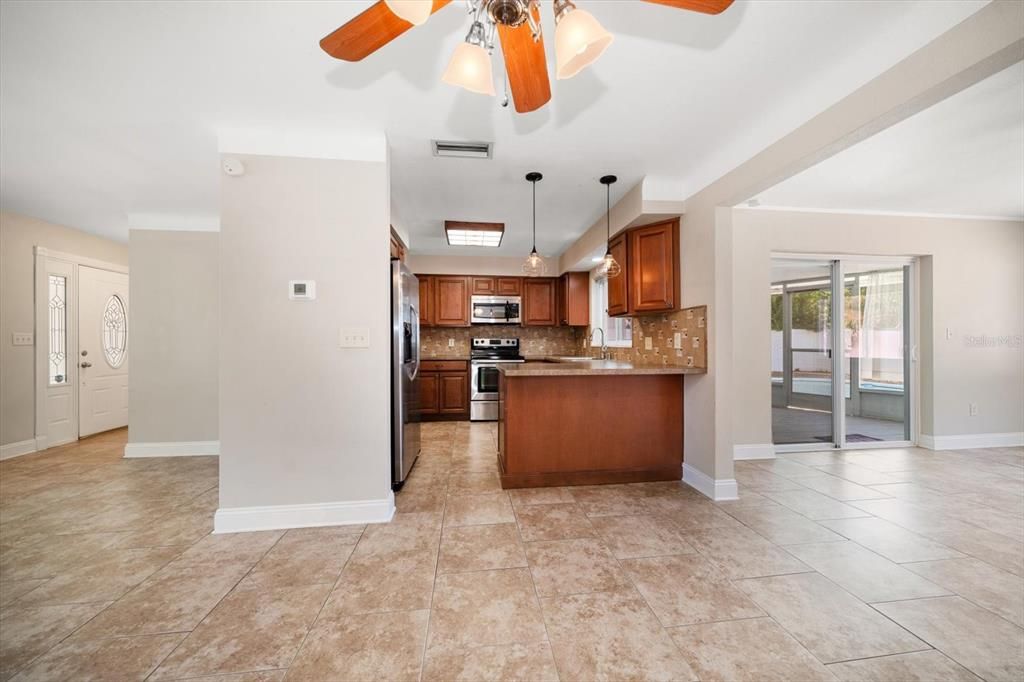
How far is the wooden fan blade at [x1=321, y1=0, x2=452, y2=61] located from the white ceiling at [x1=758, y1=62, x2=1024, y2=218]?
294 centimetres

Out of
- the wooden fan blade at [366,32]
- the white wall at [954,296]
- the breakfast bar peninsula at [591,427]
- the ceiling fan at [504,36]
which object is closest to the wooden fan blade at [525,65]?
the ceiling fan at [504,36]

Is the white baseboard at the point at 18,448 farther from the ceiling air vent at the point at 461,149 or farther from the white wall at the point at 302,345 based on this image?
the ceiling air vent at the point at 461,149

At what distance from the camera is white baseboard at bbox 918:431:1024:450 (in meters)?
3.84

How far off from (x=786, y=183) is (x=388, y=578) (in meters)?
4.06

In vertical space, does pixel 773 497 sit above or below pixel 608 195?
below

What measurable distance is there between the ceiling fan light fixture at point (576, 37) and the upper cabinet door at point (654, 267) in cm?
239

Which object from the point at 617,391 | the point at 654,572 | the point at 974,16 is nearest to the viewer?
the point at 974,16

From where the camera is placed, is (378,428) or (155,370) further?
(155,370)

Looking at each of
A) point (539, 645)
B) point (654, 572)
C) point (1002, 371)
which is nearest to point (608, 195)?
point (654, 572)

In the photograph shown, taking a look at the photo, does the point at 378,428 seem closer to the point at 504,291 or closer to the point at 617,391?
the point at 617,391

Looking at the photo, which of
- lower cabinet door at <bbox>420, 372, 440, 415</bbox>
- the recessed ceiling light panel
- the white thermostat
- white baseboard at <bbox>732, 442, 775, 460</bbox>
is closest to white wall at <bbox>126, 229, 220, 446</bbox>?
the white thermostat

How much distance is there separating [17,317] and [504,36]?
580cm

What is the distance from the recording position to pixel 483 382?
533 centimetres

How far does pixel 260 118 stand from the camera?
2160mm
